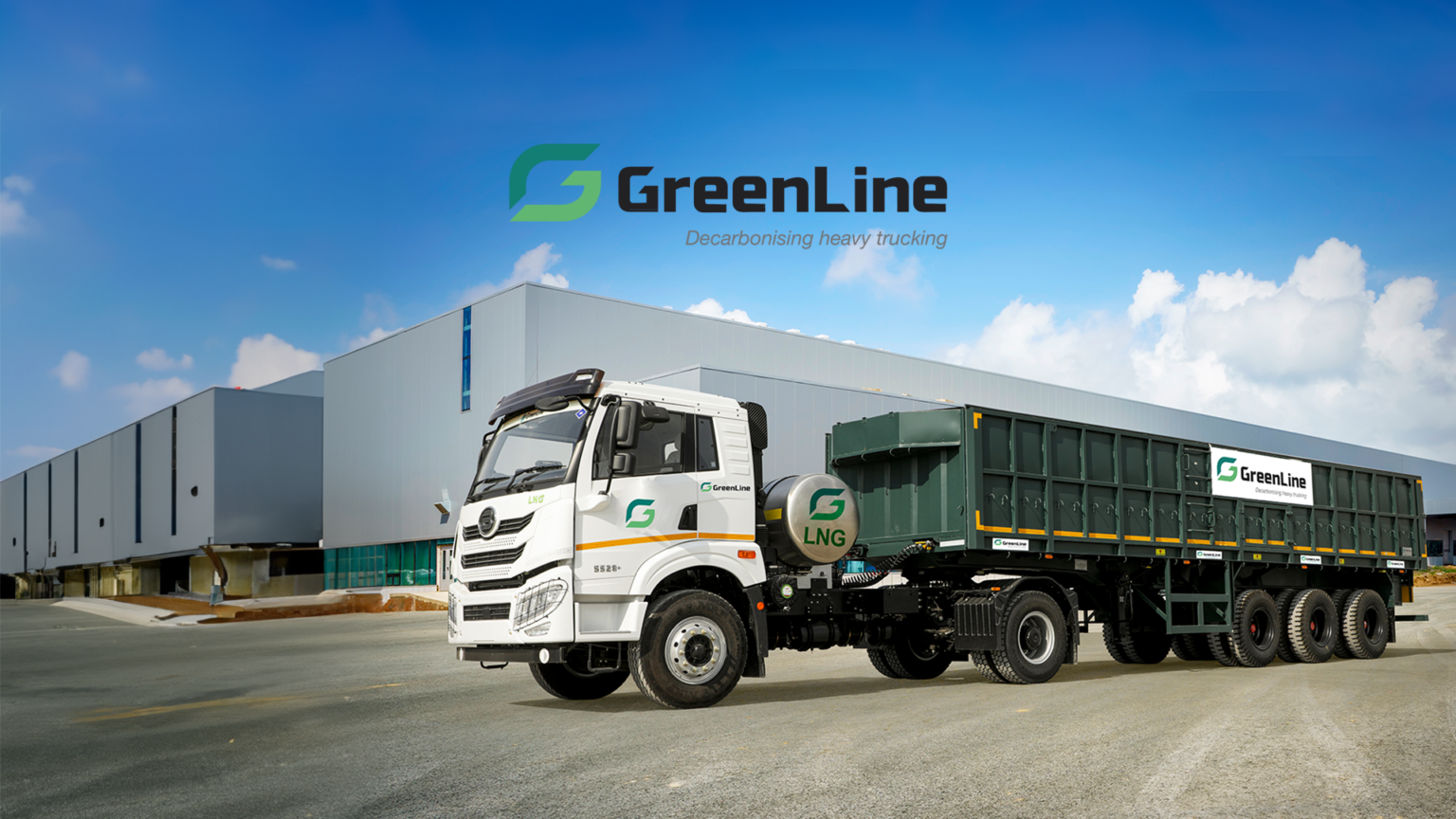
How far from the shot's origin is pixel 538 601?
1030 cm

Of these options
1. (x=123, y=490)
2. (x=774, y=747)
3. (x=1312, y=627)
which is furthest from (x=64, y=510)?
(x=774, y=747)

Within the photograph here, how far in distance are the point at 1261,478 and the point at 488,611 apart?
39.8ft

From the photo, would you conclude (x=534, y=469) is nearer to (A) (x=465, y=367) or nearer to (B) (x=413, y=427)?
(A) (x=465, y=367)

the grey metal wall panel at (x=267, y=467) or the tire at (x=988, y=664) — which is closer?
the tire at (x=988, y=664)

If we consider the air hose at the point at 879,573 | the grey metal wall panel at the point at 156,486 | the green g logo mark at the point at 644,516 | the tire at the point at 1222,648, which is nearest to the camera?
the green g logo mark at the point at 644,516

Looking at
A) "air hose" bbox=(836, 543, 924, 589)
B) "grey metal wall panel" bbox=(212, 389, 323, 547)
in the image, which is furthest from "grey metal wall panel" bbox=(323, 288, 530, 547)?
"air hose" bbox=(836, 543, 924, 589)

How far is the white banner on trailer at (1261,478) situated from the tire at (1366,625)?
208 cm

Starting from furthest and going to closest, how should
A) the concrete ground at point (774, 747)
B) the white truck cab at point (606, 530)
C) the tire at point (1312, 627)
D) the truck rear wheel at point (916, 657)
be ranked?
the tire at point (1312, 627) → the truck rear wheel at point (916, 657) → the white truck cab at point (606, 530) → the concrete ground at point (774, 747)

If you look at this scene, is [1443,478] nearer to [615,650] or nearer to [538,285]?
[538,285]

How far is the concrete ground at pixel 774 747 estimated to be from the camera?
6.65 m

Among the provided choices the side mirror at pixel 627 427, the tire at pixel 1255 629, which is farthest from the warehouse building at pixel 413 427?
the side mirror at pixel 627 427

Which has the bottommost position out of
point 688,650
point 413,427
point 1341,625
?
point 1341,625

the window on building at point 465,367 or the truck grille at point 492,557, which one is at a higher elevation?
the window on building at point 465,367

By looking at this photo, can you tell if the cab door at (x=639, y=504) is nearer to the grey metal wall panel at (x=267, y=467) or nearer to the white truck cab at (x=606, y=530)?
the white truck cab at (x=606, y=530)
